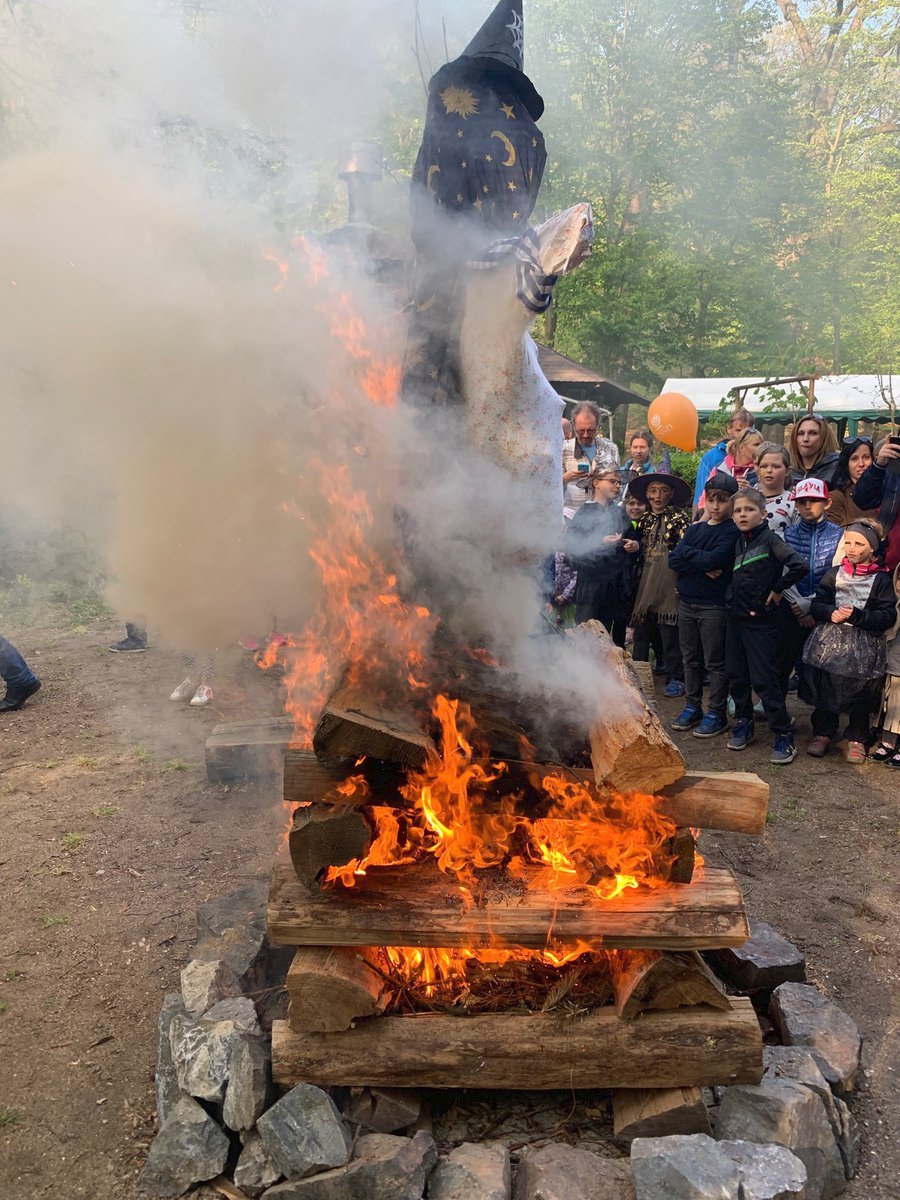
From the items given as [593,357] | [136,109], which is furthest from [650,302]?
[136,109]

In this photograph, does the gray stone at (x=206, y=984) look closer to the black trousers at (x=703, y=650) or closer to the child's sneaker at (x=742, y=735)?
the child's sneaker at (x=742, y=735)

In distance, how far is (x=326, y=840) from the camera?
8.51ft

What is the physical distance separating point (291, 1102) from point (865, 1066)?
2162mm

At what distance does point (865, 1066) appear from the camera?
2992 millimetres

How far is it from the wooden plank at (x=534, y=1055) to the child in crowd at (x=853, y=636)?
3.86 metres

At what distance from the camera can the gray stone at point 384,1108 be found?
2.62 m

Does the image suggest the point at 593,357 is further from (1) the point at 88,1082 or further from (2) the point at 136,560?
(1) the point at 88,1082

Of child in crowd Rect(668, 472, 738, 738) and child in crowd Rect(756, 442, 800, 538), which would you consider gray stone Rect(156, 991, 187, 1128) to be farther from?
child in crowd Rect(756, 442, 800, 538)

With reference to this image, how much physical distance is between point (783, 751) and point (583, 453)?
3051 millimetres

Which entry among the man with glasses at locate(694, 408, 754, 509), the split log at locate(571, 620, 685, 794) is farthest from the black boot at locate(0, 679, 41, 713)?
the man with glasses at locate(694, 408, 754, 509)

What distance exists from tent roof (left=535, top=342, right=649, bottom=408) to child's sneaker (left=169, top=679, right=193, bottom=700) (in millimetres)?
11043

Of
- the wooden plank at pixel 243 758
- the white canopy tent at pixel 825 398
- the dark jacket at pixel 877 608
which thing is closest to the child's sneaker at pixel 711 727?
the dark jacket at pixel 877 608

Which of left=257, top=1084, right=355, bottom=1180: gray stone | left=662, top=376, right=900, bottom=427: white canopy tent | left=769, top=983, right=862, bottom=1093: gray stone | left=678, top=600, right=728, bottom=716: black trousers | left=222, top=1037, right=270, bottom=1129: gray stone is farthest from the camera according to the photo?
left=662, top=376, right=900, bottom=427: white canopy tent

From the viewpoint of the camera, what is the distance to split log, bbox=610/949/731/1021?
8.54 ft
